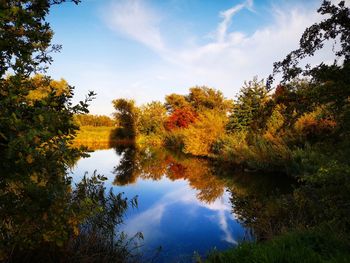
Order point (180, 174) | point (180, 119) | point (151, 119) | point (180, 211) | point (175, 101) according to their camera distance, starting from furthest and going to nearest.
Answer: point (175, 101) < point (151, 119) < point (180, 119) < point (180, 174) < point (180, 211)

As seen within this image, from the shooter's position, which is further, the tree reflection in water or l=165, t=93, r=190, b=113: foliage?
l=165, t=93, r=190, b=113: foliage

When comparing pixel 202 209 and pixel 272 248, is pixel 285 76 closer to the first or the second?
pixel 272 248

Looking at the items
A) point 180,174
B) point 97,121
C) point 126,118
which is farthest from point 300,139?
point 97,121

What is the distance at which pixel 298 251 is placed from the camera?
5.01 metres

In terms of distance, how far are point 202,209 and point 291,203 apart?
5.28 m

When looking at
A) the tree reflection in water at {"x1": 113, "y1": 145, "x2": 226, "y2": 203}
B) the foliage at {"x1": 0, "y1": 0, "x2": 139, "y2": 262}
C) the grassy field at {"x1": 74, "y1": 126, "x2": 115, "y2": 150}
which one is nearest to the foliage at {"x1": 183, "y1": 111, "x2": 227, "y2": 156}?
the tree reflection in water at {"x1": 113, "y1": 145, "x2": 226, "y2": 203}

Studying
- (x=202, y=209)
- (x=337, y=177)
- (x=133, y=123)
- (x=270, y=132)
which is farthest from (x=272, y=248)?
(x=133, y=123)

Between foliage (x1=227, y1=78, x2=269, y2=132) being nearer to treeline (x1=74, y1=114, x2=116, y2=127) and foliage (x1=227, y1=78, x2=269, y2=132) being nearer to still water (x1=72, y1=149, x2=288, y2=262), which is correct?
still water (x1=72, y1=149, x2=288, y2=262)

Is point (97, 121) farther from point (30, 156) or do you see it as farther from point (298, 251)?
point (30, 156)

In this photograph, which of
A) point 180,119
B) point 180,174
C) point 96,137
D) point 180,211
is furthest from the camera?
point 96,137

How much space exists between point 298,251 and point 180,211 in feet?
29.2

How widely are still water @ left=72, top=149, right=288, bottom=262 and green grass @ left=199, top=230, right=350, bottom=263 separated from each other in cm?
258

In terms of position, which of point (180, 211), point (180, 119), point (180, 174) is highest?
point (180, 119)

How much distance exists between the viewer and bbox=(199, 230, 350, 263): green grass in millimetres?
4766
